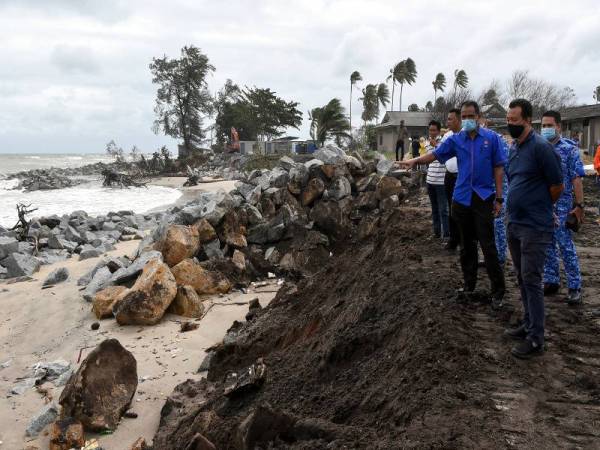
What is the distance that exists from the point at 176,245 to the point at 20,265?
3.79 metres

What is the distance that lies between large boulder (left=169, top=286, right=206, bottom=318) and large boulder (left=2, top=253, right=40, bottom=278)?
4.49 meters

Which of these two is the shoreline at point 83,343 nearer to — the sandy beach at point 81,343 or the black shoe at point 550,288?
the sandy beach at point 81,343

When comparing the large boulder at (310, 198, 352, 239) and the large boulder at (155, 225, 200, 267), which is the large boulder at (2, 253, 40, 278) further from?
the large boulder at (310, 198, 352, 239)

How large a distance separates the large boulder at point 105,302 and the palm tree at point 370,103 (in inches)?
1567

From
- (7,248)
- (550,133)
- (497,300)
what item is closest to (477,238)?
(497,300)

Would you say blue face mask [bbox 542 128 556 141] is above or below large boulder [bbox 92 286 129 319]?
above

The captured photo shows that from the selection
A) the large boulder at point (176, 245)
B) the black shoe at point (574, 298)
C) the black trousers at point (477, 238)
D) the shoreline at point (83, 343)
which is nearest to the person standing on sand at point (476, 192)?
the black trousers at point (477, 238)

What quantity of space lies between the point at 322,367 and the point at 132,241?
1007 cm

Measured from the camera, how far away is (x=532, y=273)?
3.54 metres

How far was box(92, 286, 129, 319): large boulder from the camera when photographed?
7.24m

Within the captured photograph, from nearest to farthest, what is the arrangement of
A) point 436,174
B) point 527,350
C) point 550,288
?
1. point 527,350
2. point 550,288
3. point 436,174

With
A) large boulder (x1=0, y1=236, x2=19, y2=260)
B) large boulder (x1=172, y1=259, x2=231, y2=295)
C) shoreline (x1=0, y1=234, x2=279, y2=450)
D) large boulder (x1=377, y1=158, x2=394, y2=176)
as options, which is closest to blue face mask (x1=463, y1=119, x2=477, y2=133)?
shoreline (x1=0, y1=234, x2=279, y2=450)

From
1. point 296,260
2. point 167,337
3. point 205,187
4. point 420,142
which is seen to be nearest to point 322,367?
point 167,337

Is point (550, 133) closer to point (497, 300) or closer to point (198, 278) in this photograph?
point (497, 300)
